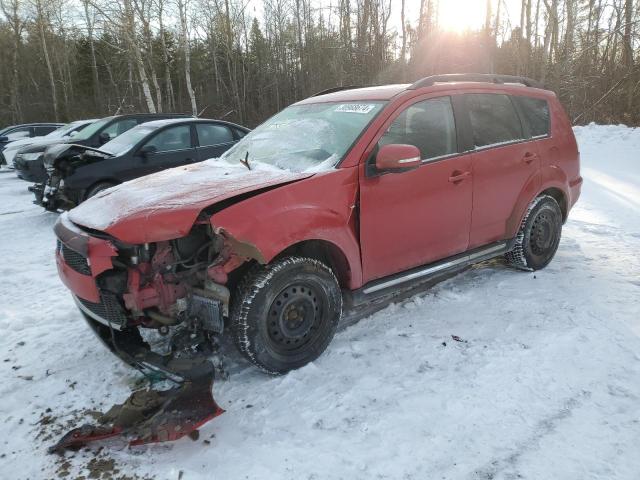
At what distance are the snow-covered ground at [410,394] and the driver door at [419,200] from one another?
0.60 meters

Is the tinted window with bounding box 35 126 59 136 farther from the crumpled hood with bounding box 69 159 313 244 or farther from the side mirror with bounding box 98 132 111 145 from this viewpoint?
the crumpled hood with bounding box 69 159 313 244

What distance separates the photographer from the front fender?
9.39 feet

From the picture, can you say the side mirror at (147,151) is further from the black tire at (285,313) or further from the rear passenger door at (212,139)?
the black tire at (285,313)

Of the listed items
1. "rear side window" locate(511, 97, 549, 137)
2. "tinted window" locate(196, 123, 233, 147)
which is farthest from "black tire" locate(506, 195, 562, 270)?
"tinted window" locate(196, 123, 233, 147)

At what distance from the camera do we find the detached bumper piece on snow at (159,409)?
8.48 ft

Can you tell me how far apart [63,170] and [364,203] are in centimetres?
597

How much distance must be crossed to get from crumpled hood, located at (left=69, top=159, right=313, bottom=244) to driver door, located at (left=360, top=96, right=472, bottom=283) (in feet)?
2.21

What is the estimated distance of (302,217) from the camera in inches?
121

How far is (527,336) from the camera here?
364 centimetres

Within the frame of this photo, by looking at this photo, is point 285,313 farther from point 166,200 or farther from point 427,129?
point 427,129

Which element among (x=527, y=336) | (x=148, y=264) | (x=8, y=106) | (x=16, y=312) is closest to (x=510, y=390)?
(x=527, y=336)

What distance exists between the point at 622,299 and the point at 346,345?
2568mm

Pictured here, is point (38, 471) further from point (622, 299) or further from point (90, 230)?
point (622, 299)

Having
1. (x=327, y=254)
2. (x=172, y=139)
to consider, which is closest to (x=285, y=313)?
(x=327, y=254)
